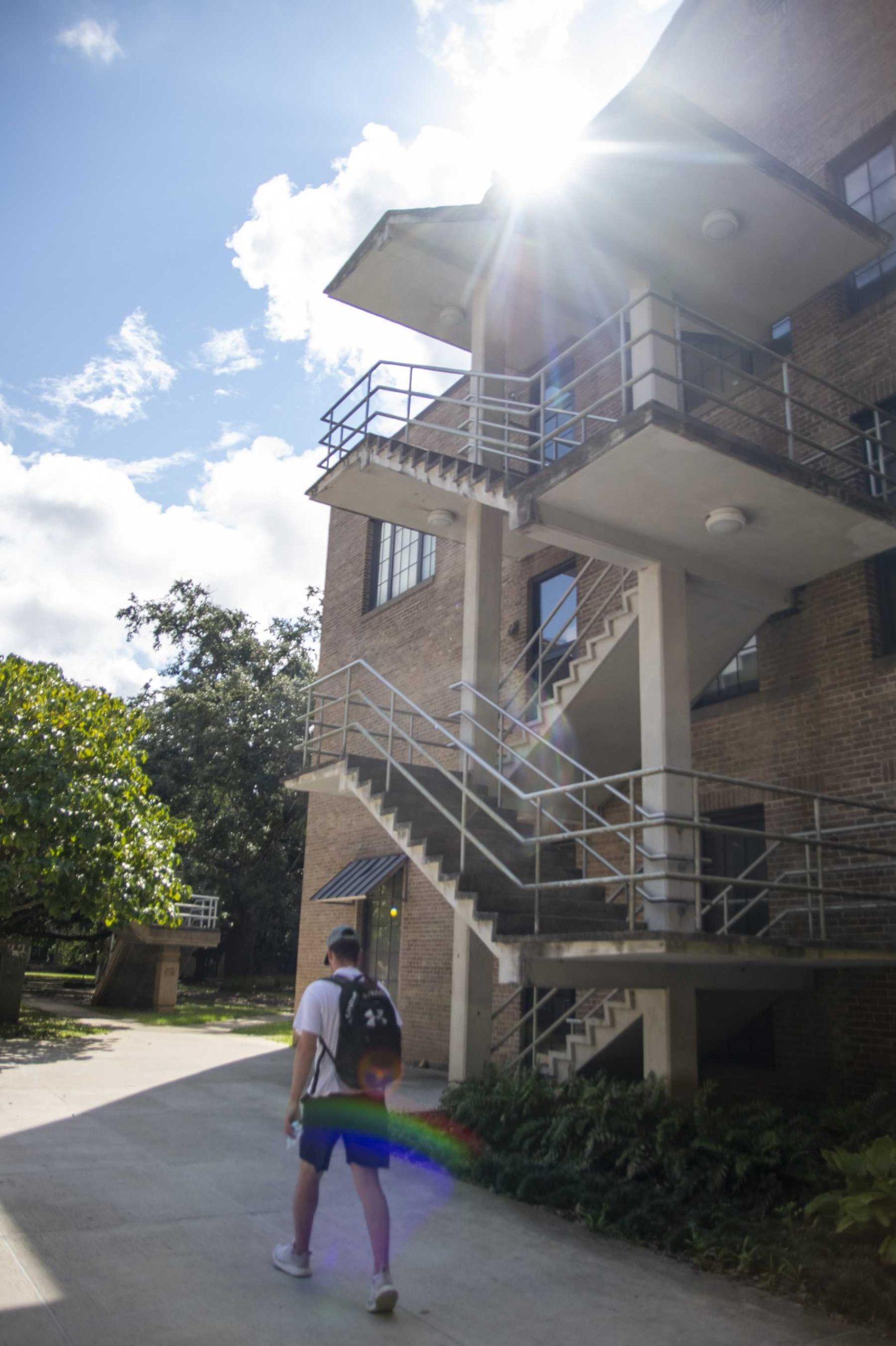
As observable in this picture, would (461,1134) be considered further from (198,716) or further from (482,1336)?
(198,716)

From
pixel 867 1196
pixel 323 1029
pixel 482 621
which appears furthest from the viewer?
pixel 482 621

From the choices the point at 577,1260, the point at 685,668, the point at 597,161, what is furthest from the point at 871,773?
the point at 597,161

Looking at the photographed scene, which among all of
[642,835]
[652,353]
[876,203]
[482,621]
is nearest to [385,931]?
[482,621]

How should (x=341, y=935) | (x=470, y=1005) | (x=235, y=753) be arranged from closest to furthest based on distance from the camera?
(x=341, y=935)
(x=470, y=1005)
(x=235, y=753)

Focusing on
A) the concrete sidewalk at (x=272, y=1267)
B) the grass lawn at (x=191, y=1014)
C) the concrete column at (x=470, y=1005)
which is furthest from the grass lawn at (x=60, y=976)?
the concrete sidewalk at (x=272, y=1267)

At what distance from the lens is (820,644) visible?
9977mm

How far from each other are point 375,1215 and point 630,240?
29.3 feet

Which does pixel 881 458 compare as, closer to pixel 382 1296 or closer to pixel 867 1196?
pixel 867 1196

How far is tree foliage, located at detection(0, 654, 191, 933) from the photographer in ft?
43.9

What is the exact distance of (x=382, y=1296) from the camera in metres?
4.40

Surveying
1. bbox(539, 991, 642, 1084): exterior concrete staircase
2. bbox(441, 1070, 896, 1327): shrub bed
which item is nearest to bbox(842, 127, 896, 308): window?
bbox(539, 991, 642, 1084): exterior concrete staircase

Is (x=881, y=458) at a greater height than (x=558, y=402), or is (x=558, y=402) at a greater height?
(x=558, y=402)

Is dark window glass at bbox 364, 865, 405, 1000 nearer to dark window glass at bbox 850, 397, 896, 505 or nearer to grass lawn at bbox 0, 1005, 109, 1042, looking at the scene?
grass lawn at bbox 0, 1005, 109, 1042

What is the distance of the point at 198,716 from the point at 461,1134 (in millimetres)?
24348
